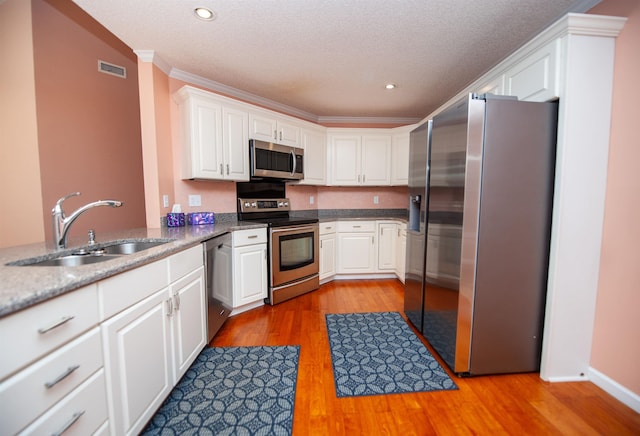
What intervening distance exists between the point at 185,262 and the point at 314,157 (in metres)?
2.38

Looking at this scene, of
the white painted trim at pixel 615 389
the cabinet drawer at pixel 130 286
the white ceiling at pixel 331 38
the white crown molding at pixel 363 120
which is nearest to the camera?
the cabinet drawer at pixel 130 286

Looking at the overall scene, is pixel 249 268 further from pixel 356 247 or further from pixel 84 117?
pixel 84 117

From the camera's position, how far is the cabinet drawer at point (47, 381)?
27.2 inches

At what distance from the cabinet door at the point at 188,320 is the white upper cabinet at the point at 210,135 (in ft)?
3.80

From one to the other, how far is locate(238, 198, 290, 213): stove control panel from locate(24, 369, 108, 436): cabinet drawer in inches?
87.6

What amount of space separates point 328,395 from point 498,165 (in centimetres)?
176

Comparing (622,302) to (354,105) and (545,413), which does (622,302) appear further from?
(354,105)

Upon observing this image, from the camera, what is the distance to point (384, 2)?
1.65 m

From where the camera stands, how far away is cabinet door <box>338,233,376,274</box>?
3.65m

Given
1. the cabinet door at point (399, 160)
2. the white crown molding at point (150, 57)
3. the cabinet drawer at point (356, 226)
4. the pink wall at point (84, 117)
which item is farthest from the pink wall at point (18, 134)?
the cabinet door at point (399, 160)

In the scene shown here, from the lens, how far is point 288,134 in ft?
10.6

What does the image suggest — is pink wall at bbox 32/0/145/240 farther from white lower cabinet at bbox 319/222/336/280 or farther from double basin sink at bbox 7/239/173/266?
white lower cabinet at bbox 319/222/336/280

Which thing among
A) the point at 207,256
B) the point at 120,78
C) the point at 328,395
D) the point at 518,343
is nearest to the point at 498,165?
the point at 518,343

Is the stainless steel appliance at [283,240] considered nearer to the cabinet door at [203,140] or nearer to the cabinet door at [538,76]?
the cabinet door at [203,140]
